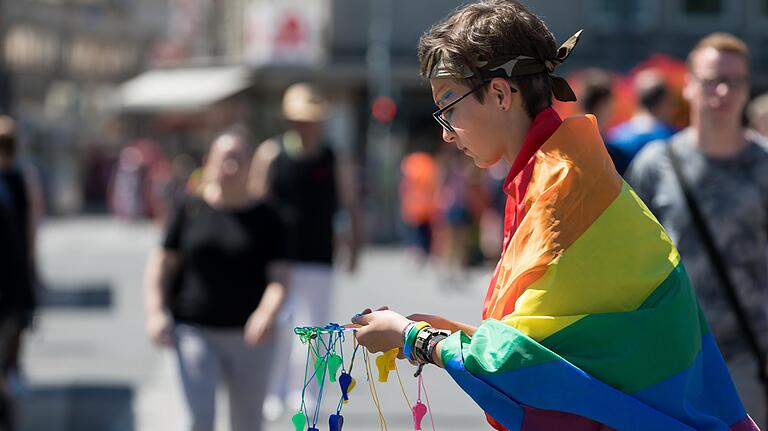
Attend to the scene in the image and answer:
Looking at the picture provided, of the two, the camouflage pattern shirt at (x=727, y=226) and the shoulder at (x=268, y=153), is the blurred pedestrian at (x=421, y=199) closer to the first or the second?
the shoulder at (x=268, y=153)

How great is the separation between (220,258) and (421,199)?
1661 cm

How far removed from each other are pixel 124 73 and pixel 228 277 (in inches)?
2454

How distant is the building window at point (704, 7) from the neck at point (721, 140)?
28587mm

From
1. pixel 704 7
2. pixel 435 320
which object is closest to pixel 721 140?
pixel 435 320

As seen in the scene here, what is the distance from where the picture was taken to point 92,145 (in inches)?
2384

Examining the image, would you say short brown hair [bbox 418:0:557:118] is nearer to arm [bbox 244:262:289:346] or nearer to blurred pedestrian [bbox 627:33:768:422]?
blurred pedestrian [bbox 627:33:768:422]

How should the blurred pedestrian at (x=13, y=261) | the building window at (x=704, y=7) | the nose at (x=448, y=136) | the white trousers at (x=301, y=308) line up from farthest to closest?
the building window at (x=704, y=7), the white trousers at (x=301, y=308), the blurred pedestrian at (x=13, y=261), the nose at (x=448, y=136)

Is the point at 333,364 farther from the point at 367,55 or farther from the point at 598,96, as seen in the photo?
the point at 367,55

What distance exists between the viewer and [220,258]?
6520 millimetres

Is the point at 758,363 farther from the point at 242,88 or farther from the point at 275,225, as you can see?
the point at 242,88

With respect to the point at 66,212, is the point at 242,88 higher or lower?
higher

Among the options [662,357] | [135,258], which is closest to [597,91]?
[662,357]

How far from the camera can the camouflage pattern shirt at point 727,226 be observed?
5.07m

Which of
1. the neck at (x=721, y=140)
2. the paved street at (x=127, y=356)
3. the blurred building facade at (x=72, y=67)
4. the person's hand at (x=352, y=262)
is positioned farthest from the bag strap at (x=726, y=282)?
the blurred building facade at (x=72, y=67)
